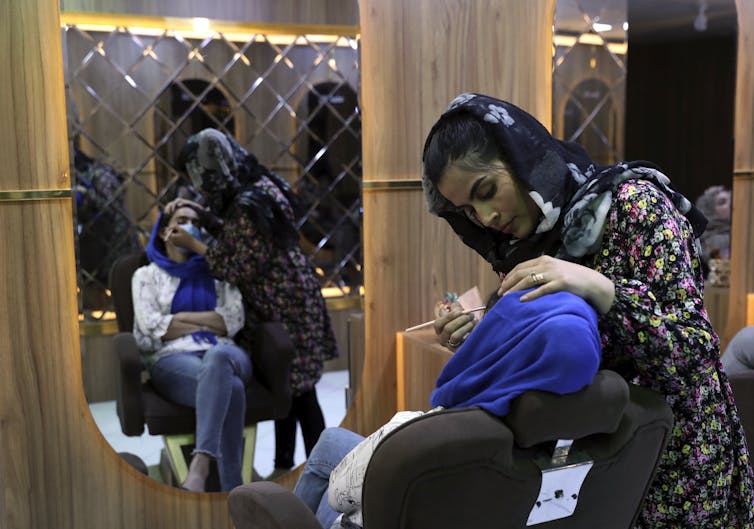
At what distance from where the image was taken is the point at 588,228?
4.58 feet

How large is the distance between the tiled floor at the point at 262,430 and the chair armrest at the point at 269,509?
108 cm

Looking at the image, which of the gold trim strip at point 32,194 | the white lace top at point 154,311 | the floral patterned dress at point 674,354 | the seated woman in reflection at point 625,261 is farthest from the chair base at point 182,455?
the floral patterned dress at point 674,354

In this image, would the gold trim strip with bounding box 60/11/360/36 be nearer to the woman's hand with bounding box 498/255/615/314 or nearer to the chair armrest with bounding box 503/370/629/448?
the woman's hand with bounding box 498/255/615/314

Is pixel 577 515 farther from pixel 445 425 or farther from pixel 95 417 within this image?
pixel 95 417

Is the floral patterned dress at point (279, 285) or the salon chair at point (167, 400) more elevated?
the floral patterned dress at point (279, 285)

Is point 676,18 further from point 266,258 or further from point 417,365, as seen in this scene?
point 266,258

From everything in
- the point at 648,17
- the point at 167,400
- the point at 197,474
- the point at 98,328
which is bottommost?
the point at 197,474

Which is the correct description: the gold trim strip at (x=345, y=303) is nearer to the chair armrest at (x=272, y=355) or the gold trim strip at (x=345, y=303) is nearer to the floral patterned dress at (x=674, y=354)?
the chair armrest at (x=272, y=355)

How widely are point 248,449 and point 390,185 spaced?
0.99 metres

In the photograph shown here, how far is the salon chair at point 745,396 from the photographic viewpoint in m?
2.32

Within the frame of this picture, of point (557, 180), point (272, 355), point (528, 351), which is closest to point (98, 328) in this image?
point (272, 355)

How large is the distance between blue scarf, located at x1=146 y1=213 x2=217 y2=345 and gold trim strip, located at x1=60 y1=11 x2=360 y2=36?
687mm

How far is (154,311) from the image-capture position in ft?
8.15

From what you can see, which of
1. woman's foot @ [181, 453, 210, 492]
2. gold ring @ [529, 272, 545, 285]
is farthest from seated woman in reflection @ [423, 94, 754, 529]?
woman's foot @ [181, 453, 210, 492]
